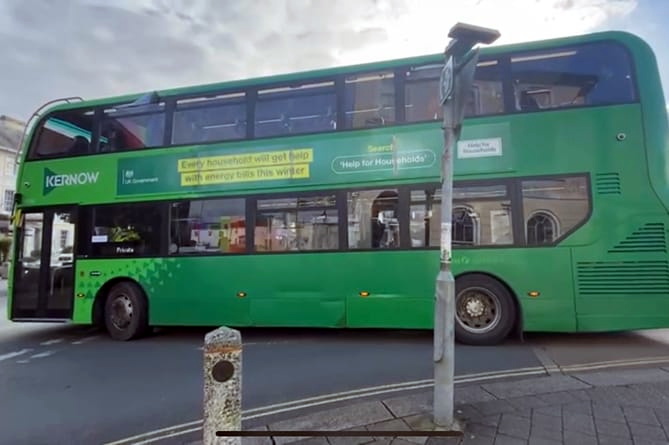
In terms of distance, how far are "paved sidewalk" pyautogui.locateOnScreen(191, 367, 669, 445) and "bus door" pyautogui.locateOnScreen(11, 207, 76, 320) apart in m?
5.72

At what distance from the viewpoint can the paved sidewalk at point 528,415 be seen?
3115 millimetres

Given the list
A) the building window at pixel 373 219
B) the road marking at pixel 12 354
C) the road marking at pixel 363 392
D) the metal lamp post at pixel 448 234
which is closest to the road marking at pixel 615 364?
the road marking at pixel 363 392

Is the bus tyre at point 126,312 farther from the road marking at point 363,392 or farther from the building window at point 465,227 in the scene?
the building window at point 465,227

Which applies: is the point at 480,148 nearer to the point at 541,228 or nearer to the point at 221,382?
the point at 541,228

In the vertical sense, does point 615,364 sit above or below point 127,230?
below

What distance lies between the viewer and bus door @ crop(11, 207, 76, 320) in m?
7.22

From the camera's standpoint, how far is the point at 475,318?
5.98 meters

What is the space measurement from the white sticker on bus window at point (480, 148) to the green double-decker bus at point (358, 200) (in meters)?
0.02

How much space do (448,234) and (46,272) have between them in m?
7.39

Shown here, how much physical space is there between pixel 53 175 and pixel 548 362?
28.4 feet

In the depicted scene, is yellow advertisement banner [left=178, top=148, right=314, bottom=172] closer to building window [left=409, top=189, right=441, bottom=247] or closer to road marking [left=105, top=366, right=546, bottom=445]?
building window [left=409, top=189, right=441, bottom=247]

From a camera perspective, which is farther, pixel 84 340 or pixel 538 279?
pixel 84 340

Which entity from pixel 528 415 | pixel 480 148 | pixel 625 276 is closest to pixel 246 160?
pixel 480 148

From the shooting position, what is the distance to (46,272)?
7.28 m
